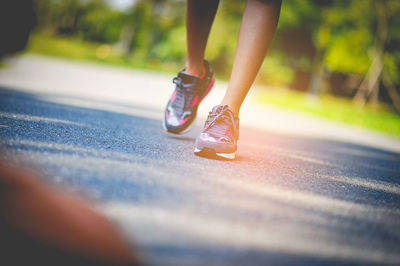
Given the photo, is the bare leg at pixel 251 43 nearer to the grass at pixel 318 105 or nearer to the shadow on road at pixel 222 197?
the shadow on road at pixel 222 197

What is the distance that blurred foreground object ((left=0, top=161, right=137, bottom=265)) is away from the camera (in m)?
0.61

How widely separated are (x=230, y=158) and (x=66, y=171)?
803 mm

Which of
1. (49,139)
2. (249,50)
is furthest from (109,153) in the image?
(249,50)

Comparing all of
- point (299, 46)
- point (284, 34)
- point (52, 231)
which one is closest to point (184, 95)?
point (52, 231)

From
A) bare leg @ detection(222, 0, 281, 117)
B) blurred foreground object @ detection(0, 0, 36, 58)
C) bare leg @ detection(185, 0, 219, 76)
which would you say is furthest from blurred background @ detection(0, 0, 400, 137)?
bare leg @ detection(222, 0, 281, 117)

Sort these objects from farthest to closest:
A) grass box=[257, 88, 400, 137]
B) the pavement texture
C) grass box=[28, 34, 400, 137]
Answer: grass box=[28, 34, 400, 137], grass box=[257, 88, 400, 137], the pavement texture

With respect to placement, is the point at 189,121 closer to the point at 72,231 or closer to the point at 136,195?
the point at 136,195

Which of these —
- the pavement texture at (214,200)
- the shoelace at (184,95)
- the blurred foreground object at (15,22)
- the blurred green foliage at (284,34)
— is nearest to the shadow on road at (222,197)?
the pavement texture at (214,200)

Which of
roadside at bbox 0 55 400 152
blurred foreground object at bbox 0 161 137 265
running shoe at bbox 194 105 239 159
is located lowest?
roadside at bbox 0 55 400 152

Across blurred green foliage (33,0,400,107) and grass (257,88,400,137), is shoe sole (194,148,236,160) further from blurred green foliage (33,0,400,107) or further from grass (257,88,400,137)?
blurred green foliage (33,0,400,107)

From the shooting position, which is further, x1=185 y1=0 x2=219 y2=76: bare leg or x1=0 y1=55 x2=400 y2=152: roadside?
x1=0 y1=55 x2=400 y2=152: roadside

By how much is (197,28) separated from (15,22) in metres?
2.82

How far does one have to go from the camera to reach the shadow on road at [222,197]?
0.75 meters

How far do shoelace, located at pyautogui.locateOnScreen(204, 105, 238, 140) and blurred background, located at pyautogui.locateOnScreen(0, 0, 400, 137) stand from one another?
4.00 meters
